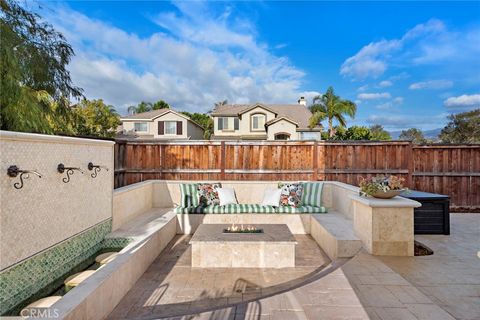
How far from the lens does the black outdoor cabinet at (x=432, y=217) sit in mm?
4613

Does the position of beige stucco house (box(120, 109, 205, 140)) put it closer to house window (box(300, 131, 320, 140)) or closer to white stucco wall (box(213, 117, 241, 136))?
white stucco wall (box(213, 117, 241, 136))

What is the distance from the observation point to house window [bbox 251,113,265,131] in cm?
2112

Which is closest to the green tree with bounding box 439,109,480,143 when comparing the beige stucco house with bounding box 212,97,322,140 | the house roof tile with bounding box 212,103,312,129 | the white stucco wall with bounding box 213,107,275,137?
the house roof tile with bounding box 212,103,312,129

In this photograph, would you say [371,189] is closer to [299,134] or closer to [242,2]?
[242,2]

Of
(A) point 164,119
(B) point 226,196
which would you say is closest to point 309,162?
(B) point 226,196

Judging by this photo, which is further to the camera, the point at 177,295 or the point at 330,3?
the point at 330,3

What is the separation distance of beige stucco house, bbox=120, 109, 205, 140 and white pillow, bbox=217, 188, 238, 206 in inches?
662

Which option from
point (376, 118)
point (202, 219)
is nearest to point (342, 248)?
point (202, 219)

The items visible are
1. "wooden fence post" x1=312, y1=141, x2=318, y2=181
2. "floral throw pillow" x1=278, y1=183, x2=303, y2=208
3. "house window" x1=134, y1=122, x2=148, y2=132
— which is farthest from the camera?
"house window" x1=134, y1=122, x2=148, y2=132

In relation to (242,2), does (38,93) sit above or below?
below

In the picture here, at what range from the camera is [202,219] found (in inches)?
218

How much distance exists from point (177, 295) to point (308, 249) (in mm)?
2520

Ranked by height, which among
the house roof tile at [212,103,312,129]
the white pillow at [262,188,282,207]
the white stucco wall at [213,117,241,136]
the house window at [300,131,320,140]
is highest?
the house roof tile at [212,103,312,129]

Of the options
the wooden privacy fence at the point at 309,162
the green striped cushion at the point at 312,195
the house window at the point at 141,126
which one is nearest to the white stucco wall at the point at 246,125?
the house window at the point at 141,126
